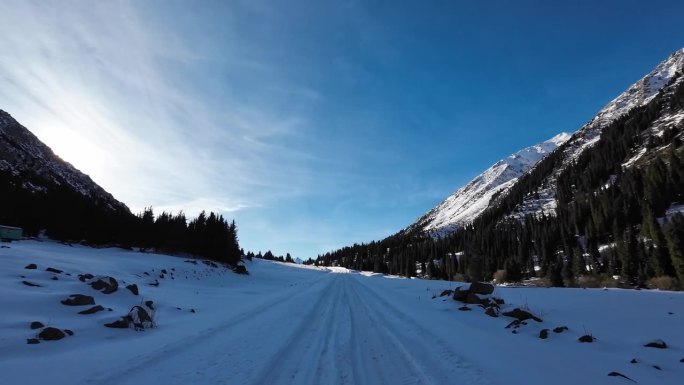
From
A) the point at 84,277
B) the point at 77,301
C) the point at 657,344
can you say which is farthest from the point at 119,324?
the point at 657,344

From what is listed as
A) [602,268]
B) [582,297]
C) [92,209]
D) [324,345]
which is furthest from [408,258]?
[324,345]

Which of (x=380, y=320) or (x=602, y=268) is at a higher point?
(x=602, y=268)

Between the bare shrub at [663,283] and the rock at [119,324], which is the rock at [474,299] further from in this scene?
the bare shrub at [663,283]

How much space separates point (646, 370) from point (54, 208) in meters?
71.1

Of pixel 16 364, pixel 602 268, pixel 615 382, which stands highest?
pixel 602 268

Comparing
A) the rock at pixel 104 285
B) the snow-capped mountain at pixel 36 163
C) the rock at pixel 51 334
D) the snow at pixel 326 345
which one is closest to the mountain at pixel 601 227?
the snow at pixel 326 345

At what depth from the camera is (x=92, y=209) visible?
6075 cm

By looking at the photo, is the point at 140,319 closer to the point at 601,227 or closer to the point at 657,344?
the point at 657,344

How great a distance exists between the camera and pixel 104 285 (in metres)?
14.0

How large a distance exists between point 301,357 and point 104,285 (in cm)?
1071

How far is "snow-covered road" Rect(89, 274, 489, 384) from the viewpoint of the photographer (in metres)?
6.35

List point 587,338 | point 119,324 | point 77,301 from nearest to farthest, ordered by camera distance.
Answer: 1. point 587,338
2. point 119,324
3. point 77,301

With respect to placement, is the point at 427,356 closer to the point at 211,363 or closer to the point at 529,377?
the point at 529,377

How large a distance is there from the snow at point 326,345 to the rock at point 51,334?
285mm
